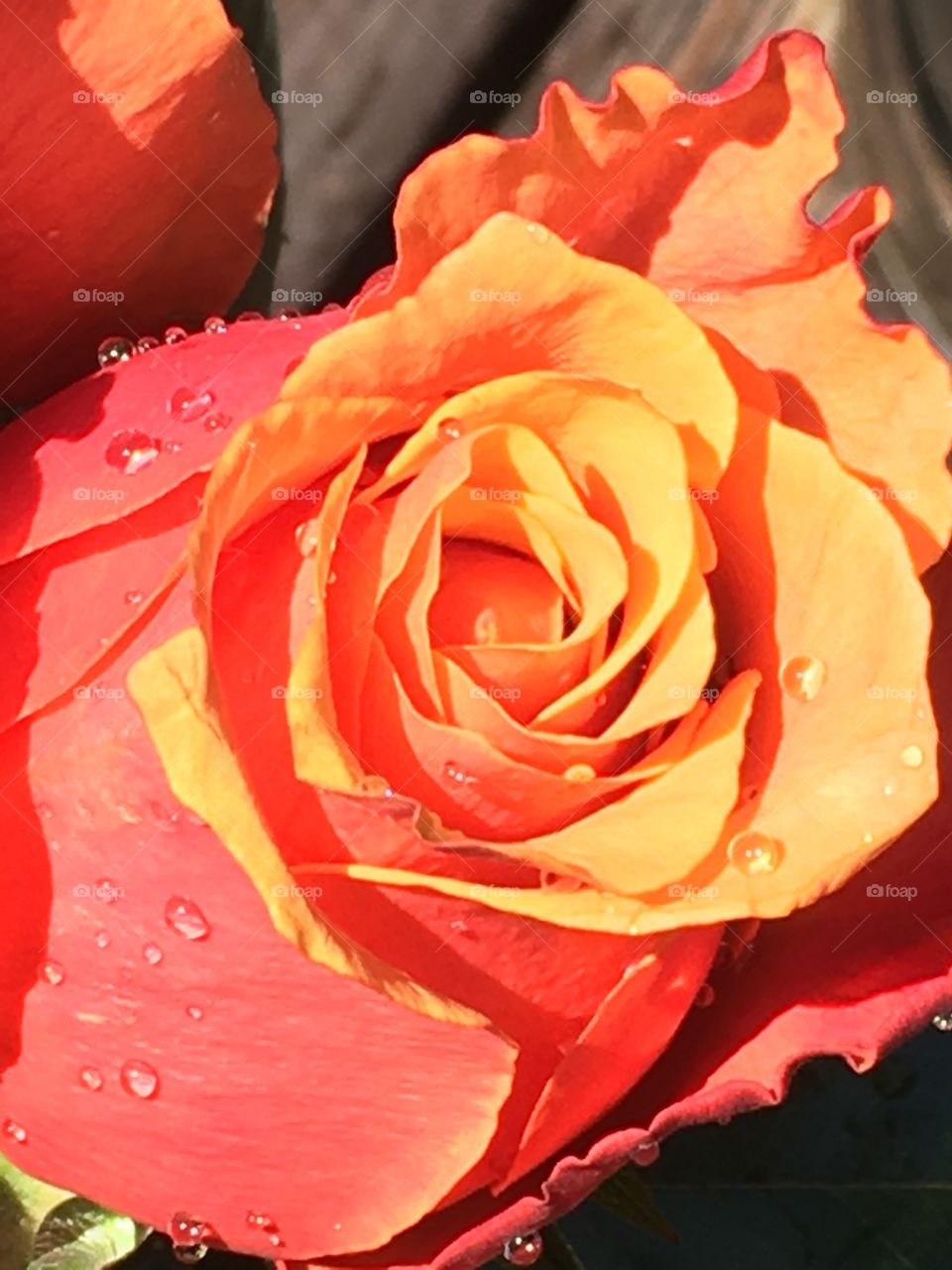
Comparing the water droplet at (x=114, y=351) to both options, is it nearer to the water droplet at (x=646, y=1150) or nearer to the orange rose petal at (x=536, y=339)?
the orange rose petal at (x=536, y=339)

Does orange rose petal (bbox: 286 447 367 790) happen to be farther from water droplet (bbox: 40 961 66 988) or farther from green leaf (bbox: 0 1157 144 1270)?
green leaf (bbox: 0 1157 144 1270)

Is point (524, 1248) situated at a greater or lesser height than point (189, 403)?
lesser

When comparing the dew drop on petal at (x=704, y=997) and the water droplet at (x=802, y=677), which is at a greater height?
the water droplet at (x=802, y=677)

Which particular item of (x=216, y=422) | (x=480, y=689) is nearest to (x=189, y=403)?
(x=216, y=422)

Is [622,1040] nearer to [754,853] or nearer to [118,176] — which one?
[754,853]

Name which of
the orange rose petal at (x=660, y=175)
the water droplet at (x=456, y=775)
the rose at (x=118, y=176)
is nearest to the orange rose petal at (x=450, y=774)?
the water droplet at (x=456, y=775)

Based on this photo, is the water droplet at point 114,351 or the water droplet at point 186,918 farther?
the water droplet at point 114,351
